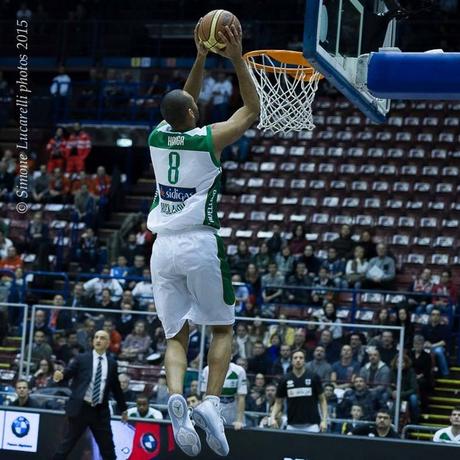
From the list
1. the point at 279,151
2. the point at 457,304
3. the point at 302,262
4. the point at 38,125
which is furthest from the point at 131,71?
the point at 457,304

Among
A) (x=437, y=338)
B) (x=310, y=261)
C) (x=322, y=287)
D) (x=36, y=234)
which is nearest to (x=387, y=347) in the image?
(x=437, y=338)

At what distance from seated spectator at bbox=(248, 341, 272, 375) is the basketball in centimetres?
806

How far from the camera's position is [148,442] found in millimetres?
12953

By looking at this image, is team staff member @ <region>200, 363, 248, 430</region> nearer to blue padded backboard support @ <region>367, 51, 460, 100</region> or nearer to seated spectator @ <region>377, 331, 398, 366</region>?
seated spectator @ <region>377, 331, 398, 366</region>

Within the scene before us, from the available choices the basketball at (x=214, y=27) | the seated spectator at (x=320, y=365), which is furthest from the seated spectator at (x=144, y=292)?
the basketball at (x=214, y=27)

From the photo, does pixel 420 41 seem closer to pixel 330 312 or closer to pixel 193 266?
pixel 330 312

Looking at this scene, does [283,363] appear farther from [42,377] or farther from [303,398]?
[42,377]

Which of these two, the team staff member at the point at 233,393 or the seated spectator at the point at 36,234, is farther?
the seated spectator at the point at 36,234

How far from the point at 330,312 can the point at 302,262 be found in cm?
242

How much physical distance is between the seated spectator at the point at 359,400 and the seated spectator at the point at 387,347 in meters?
0.48

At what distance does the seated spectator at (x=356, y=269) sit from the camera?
1833 centimetres

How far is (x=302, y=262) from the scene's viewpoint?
1894 centimetres

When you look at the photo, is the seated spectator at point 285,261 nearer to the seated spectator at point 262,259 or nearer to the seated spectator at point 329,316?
the seated spectator at point 262,259

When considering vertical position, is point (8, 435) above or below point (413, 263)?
below
